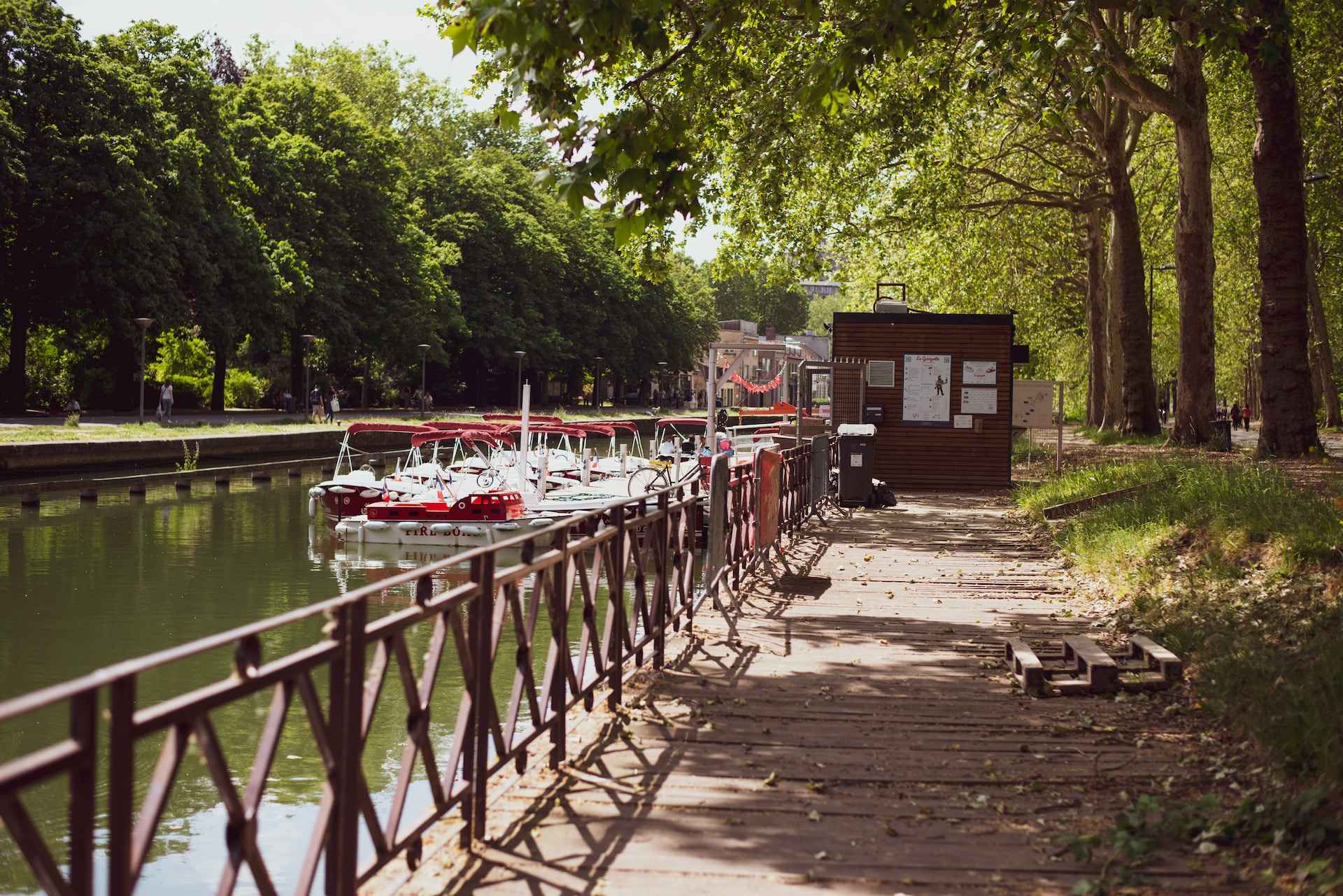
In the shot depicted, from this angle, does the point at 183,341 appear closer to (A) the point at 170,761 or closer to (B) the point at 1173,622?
(B) the point at 1173,622

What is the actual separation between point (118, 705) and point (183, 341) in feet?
200

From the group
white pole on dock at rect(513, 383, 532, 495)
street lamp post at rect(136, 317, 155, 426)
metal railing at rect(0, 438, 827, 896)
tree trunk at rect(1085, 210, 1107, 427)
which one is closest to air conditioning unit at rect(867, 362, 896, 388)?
white pole on dock at rect(513, 383, 532, 495)

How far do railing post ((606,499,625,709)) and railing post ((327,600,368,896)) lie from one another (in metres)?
3.31

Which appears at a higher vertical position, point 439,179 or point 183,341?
point 439,179

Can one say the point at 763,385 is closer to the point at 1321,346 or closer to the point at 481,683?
the point at 1321,346

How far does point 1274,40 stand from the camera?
14500 millimetres

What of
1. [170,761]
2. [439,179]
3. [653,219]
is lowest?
[170,761]

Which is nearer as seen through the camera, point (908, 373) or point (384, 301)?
point (908, 373)

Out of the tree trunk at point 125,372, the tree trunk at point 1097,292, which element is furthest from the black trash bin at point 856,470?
the tree trunk at point 125,372

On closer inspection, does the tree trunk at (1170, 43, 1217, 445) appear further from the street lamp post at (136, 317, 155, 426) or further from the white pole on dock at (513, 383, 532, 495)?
the street lamp post at (136, 317, 155, 426)

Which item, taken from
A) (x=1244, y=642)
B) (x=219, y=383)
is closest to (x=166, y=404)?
(x=219, y=383)

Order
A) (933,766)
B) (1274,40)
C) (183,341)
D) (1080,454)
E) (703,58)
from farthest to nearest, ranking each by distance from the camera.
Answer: (183,341) → (1080,454) → (703,58) → (1274,40) → (933,766)

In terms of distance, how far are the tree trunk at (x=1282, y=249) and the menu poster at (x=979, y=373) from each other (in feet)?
24.1

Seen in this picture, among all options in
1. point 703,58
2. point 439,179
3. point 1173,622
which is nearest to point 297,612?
point 1173,622
